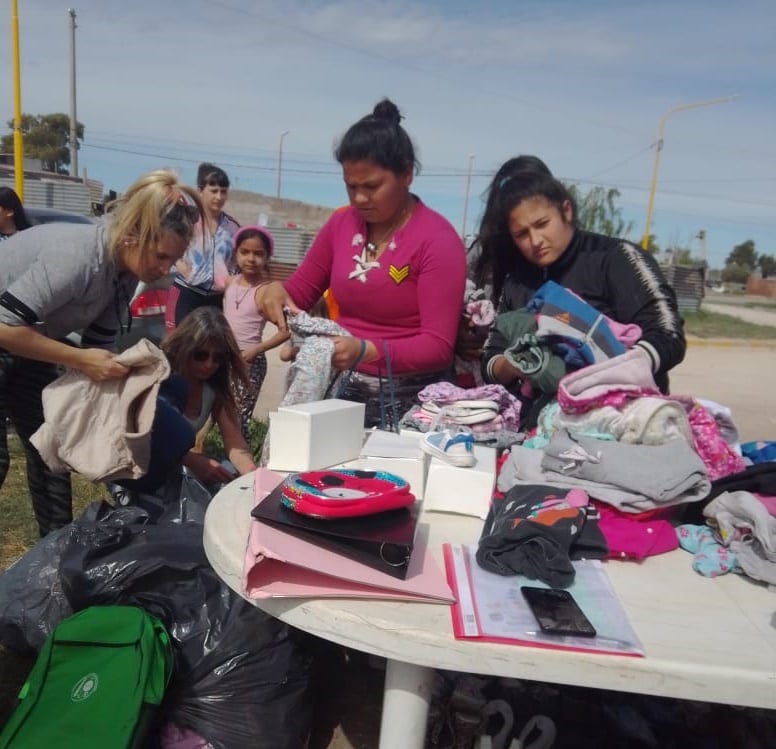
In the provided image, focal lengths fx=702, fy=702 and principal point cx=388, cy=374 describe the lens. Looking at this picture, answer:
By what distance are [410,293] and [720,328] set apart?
16.8 metres

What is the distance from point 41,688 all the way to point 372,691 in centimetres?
108

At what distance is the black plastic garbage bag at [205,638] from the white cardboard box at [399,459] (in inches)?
21.1

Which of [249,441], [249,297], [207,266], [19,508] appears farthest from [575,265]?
[207,266]

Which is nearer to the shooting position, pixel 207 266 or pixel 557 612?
pixel 557 612

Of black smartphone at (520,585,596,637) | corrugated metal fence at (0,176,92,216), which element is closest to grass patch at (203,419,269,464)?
black smartphone at (520,585,596,637)

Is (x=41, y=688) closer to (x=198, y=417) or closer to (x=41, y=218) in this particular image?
(x=198, y=417)

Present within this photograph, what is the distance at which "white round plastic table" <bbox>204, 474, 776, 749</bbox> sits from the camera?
1118mm

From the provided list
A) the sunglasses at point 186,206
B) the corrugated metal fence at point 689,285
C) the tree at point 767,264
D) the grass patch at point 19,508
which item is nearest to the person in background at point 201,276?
the grass patch at point 19,508

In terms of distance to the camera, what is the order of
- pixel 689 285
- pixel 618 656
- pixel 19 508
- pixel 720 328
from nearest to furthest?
pixel 618 656 < pixel 19 508 < pixel 720 328 < pixel 689 285

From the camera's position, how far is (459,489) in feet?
5.41

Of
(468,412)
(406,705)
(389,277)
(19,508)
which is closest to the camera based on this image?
(406,705)

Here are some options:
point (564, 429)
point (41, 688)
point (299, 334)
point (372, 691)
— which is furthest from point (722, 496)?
point (41, 688)

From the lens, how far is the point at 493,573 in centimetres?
136

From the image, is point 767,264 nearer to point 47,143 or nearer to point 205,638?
point 47,143
